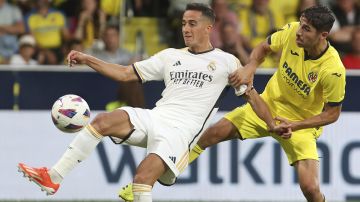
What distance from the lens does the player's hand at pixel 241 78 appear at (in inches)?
388

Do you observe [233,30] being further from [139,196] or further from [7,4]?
[139,196]

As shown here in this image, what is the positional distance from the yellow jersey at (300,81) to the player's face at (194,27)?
2.69 ft

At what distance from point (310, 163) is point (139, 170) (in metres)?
1.82

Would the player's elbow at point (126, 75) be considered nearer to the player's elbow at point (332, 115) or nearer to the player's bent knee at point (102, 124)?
the player's bent knee at point (102, 124)

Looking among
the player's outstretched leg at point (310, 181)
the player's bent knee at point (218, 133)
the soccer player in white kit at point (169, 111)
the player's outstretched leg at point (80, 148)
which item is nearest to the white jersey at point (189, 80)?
the soccer player in white kit at point (169, 111)

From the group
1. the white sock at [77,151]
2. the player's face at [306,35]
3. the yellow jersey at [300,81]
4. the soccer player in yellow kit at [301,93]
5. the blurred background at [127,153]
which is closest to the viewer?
the white sock at [77,151]

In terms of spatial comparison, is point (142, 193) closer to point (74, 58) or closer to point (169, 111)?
point (169, 111)

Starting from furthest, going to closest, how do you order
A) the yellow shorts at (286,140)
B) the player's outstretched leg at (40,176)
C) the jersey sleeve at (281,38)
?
the yellow shorts at (286,140)
the jersey sleeve at (281,38)
the player's outstretched leg at (40,176)

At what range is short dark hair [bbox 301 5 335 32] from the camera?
9.76m

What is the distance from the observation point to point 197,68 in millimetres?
9891

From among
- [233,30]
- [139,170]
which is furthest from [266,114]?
[233,30]

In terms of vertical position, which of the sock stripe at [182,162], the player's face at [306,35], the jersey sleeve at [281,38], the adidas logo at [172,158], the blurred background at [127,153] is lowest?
the blurred background at [127,153]

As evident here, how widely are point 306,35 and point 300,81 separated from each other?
583 millimetres

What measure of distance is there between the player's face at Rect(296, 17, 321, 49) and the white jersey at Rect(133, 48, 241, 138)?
1.99 feet
